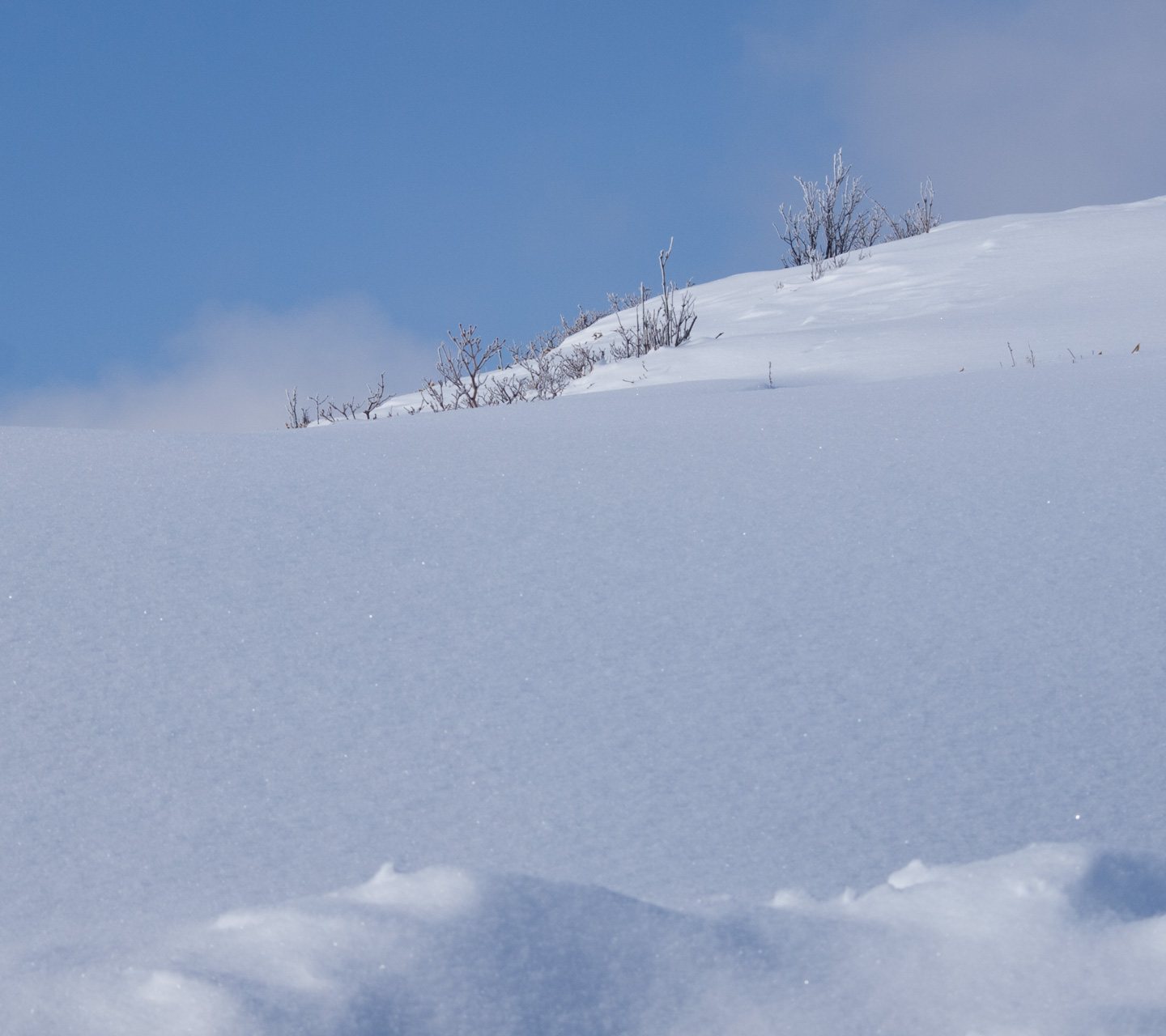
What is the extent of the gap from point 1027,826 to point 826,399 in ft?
4.91

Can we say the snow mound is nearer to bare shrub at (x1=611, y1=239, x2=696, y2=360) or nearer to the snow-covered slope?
the snow-covered slope

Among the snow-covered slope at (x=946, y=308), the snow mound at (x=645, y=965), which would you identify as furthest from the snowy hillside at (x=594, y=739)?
the snow-covered slope at (x=946, y=308)

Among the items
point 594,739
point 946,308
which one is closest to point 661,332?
point 946,308

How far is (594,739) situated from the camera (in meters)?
1.12

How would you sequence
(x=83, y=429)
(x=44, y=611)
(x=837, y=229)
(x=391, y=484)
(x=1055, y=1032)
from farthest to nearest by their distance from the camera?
(x=837, y=229) → (x=83, y=429) → (x=391, y=484) → (x=44, y=611) → (x=1055, y=1032)

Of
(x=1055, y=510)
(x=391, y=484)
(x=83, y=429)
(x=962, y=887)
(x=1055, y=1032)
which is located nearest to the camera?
(x=1055, y=1032)

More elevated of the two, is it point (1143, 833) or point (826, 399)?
point (826, 399)

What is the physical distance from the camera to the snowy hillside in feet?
2.96

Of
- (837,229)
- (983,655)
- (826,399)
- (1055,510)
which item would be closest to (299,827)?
(983,655)

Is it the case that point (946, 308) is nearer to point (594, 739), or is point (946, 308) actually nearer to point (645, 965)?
point (594, 739)

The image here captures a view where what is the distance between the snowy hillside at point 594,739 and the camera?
902mm

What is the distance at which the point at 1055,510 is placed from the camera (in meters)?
1.54

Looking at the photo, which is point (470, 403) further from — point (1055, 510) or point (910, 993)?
point (910, 993)

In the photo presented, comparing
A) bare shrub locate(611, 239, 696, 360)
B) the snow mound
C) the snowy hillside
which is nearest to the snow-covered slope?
bare shrub locate(611, 239, 696, 360)
